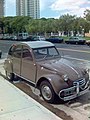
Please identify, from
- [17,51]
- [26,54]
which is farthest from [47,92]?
[17,51]

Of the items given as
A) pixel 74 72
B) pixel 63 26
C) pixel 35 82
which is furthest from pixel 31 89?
pixel 63 26

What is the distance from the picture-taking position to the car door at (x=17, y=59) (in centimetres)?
824

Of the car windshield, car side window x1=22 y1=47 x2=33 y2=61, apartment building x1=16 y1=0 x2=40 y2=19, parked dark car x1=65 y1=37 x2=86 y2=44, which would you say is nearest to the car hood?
the car windshield

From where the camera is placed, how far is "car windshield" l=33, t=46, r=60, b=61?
742 centimetres

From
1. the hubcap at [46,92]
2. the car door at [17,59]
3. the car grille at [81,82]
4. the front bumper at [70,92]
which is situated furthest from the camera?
the car door at [17,59]

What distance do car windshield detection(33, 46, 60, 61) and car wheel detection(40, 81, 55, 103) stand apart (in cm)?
99

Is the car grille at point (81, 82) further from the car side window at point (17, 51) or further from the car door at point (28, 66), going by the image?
the car side window at point (17, 51)

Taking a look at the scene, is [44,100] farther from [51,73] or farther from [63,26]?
[63,26]

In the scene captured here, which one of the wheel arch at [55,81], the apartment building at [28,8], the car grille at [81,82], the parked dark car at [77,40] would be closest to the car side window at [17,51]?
the wheel arch at [55,81]

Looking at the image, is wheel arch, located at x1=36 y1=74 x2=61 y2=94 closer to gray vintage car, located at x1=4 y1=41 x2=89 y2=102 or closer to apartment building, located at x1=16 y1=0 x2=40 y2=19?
gray vintage car, located at x1=4 y1=41 x2=89 y2=102

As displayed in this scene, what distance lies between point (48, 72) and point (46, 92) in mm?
551

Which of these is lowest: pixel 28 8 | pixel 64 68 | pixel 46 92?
pixel 46 92

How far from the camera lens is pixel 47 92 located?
653 centimetres

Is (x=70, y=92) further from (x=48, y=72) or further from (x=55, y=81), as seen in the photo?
(x=48, y=72)
